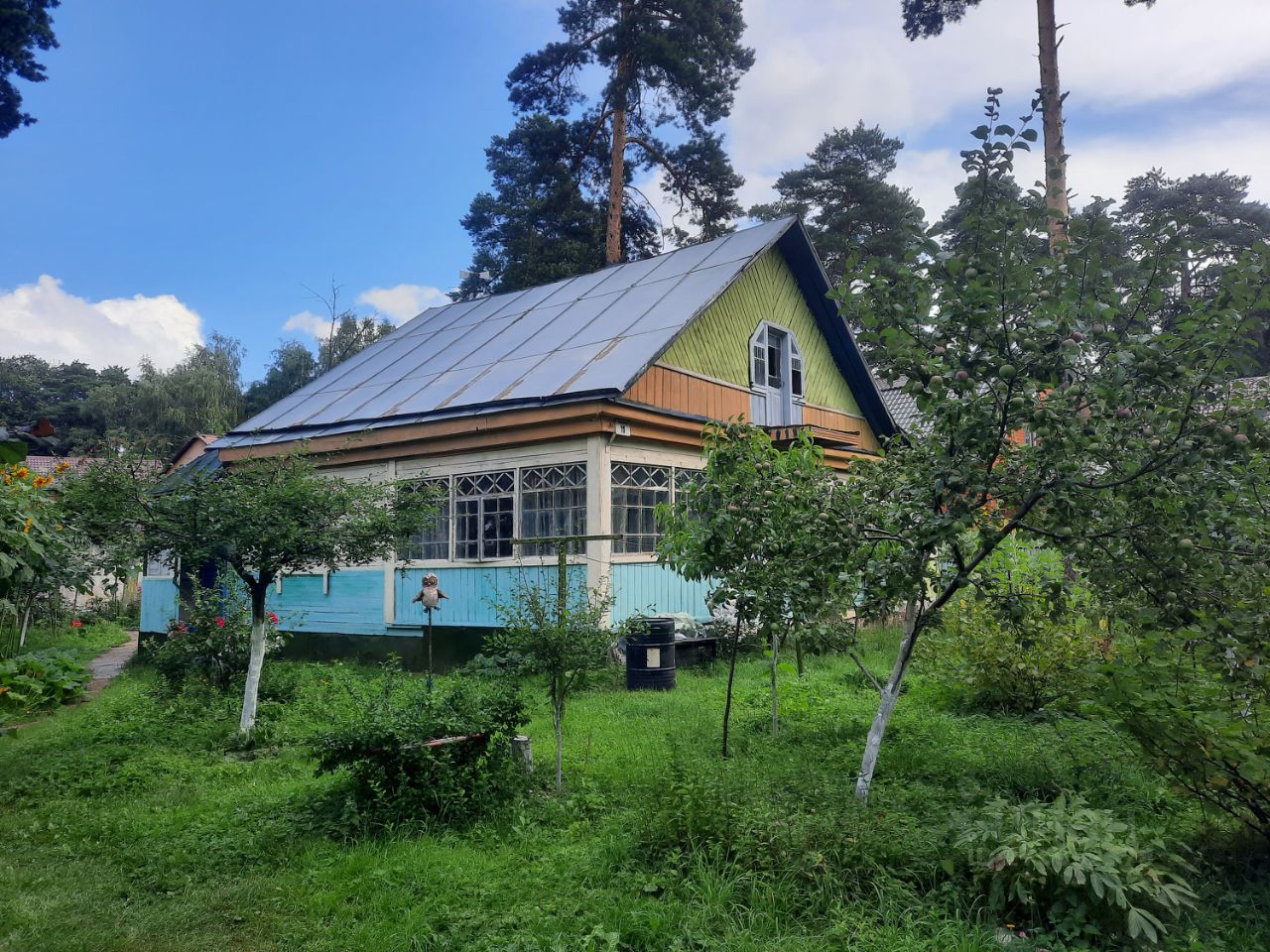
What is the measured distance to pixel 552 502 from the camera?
36.2 feet

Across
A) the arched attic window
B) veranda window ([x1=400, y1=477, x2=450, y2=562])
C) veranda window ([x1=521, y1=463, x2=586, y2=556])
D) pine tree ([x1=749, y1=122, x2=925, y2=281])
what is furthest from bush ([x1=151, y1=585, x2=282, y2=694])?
pine tree ([x1=749, y1=122, x2=925, y2=281])

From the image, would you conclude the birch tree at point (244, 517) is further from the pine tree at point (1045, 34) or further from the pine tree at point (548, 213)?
the pine tree at point (548, 213)

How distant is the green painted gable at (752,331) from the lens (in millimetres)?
12508

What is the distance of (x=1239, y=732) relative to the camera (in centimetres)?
372

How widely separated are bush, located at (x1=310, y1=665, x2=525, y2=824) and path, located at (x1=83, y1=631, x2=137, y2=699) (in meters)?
7.54

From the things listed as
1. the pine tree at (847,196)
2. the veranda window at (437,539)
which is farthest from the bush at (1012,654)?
the pine tree at (847,196)

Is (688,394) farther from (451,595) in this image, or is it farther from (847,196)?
(847,196)

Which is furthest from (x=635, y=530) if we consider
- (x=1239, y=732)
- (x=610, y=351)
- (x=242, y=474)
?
(x=1239, y=732)

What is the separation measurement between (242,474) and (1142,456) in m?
7.04

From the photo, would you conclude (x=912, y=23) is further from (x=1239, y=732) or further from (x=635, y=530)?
(x=1239, y=732)

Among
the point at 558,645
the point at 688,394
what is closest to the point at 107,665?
the point at 688,394

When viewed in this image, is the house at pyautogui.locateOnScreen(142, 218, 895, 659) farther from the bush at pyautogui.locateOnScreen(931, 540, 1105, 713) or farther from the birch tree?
the bush at pyautogui.locateOnScreen(931, 540, 1105, 713)

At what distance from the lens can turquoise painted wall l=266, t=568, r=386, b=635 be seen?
12.7 metres

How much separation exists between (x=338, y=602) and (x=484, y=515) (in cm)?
336
